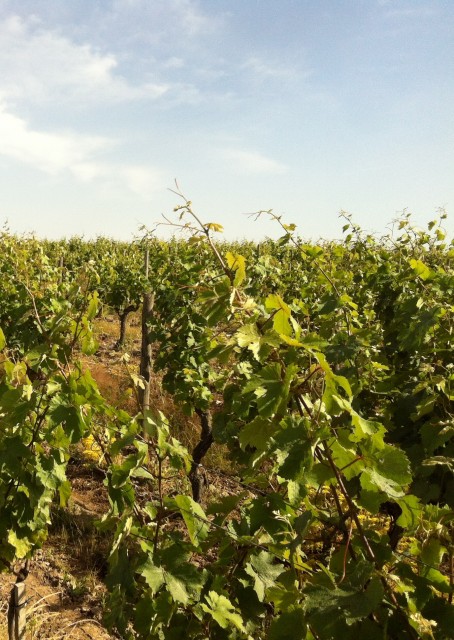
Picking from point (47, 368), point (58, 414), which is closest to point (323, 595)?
point (58, 414)

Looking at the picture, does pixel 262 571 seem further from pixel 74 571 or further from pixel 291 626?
pixel 74 571

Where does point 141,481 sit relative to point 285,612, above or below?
below

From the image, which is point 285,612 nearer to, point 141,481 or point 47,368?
point 47,368

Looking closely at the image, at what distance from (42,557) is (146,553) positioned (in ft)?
10.7

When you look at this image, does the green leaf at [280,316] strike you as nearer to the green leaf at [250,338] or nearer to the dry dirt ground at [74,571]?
the green leaf at [250,338]

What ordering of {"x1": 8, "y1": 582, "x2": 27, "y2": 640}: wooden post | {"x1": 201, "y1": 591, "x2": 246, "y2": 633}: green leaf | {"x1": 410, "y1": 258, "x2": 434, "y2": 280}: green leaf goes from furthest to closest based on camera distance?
{"x1": 410, "y1": 258, "x2": 434, "y2": 280}: green leaf < {"x1": 8, "y1": 582, "x2": 27, "y2": 640}: wooden post < {"x1": 201, "y1": 591, "x2": 246, "y2": 633}: green leaf

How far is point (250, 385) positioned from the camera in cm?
125

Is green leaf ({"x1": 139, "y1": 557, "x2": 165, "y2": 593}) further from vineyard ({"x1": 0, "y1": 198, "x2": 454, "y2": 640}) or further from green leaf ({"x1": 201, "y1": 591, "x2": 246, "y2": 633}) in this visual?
green leaf ({"x1": 201, "y1": 591, "x2": 246, "y2": 633})

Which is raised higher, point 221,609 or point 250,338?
point 250,338

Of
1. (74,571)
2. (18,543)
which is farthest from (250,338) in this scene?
(74,571)

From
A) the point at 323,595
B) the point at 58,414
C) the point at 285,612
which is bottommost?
the point at 285,612

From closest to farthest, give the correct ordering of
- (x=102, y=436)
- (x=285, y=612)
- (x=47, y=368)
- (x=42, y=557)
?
1. (x=285, y=612)
2. (x=47, y=368)
3. (x=102, y=436)
4. (x=42, y=557)

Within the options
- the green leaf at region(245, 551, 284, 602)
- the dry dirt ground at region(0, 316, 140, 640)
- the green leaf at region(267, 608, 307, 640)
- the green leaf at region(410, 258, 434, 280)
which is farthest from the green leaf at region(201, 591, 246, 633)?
the green leaf at region(410, 258, 434, 280)

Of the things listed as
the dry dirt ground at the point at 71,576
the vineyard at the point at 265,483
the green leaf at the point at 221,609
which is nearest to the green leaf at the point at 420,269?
the vineyard at the point at 265,483
